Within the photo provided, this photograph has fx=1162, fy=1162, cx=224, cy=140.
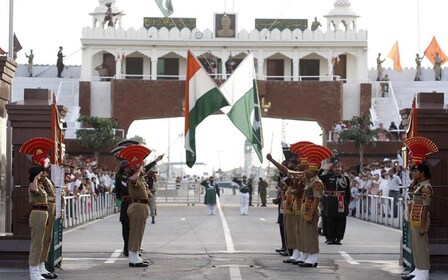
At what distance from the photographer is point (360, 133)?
61.0m

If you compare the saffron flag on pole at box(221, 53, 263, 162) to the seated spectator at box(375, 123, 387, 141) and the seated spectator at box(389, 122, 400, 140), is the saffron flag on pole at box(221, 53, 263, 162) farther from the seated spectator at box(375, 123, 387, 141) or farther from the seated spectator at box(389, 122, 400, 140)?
the seated spectator at box(389, 122, 400, 140)

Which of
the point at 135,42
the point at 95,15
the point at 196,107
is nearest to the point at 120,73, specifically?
the point at 135,42

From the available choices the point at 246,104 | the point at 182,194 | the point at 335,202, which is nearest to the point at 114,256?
the point at 246,104

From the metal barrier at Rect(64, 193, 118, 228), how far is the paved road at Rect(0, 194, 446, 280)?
1.22 meters

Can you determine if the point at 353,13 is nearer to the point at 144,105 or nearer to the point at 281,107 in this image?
the point at 281,107

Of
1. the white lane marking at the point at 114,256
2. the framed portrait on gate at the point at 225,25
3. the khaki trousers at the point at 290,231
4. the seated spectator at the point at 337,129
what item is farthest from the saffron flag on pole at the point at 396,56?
the khaki trousers at the point at 290,231

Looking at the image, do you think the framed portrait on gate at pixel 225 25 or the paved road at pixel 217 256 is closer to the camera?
the paved road at pixel 217 256

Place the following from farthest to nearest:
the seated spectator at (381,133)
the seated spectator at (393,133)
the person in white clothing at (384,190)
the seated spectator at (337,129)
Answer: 1. the seated spectator at (337,129)
2. the seated spectator at (393,133)
3. the seated spectator at (381,133)
4. the person in white clothing at (384,190)

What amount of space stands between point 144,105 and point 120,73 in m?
3.88

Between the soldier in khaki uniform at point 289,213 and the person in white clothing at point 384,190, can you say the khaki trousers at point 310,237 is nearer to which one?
the soldier in khaki uniform at point 289,213

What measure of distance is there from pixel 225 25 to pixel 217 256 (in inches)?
1963

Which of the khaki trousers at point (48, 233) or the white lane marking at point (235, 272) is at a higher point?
the khaki trousers at point (48, 233)

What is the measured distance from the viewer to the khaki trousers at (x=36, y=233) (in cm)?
1656

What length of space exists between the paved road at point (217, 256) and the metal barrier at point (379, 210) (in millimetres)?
1102
